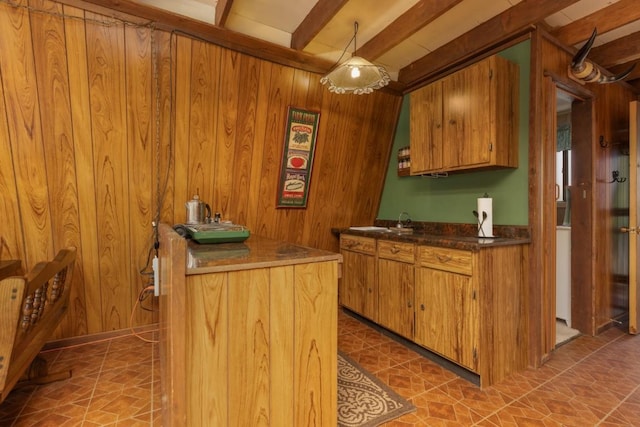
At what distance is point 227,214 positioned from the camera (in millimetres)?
2895

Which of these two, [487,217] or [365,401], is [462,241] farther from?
[365,401]

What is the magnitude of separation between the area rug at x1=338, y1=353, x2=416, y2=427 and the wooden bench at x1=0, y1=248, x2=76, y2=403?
1.48 metres

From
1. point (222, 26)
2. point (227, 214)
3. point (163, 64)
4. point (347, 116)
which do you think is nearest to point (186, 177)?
point (227, 214)

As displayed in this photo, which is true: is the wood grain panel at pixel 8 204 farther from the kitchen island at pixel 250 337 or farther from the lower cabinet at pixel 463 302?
the lower cabinet at pixel 463 302

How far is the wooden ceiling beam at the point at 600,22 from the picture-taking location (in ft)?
6.88

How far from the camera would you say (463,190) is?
9.16 ft

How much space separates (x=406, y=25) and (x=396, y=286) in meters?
2.03

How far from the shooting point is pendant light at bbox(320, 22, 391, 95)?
2.08 meters

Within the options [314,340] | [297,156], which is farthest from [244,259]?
[297,156]

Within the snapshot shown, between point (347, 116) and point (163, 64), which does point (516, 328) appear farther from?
point (163, 64)

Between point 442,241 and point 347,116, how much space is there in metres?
1.67

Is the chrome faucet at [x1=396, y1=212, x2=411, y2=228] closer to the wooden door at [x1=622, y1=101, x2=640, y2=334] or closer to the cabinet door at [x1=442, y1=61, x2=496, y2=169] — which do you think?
the cabinet door at [x1=442, y1=61, x2=496, y2=169]

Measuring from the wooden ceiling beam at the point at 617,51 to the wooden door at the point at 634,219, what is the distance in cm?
40

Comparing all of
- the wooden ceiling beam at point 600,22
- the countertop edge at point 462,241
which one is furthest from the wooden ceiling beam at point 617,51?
the countertop edge at point 462,241
